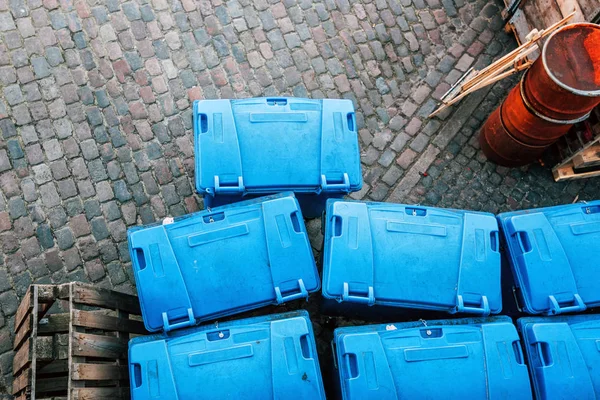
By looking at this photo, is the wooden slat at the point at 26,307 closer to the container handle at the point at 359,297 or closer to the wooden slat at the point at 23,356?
the wooden slat at the point at 23,356

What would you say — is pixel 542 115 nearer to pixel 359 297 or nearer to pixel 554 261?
pixel 554 261

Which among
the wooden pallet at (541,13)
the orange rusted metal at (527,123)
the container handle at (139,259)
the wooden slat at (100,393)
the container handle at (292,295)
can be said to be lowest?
the wooden slat at (100,393)

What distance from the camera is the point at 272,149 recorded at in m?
3.89

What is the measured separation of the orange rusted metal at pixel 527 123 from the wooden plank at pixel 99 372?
4194 millimetres

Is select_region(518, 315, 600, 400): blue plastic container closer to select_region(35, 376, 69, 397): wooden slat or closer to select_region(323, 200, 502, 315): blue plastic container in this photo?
select_region(323, 200, 502, 315): blue plastic container

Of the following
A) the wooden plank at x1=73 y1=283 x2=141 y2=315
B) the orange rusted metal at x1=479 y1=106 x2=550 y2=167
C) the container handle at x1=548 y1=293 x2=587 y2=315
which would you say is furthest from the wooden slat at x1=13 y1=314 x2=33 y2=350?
the orange rusted metal at x1=479 y1=106 x2=550 y2=167

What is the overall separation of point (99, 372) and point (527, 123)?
4.32m

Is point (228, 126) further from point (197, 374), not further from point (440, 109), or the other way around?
point (440, 109)

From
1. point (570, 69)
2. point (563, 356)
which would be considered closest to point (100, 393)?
point (563, 356)

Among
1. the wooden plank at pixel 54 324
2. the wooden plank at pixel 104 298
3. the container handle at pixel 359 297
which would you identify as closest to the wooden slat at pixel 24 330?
the wooden plank at pixel 54 324

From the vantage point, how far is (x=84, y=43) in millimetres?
5469

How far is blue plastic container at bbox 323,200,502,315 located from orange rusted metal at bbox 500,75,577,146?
1.60m

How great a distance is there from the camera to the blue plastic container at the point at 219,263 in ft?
11.7

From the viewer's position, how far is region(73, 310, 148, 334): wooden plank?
344 cm
